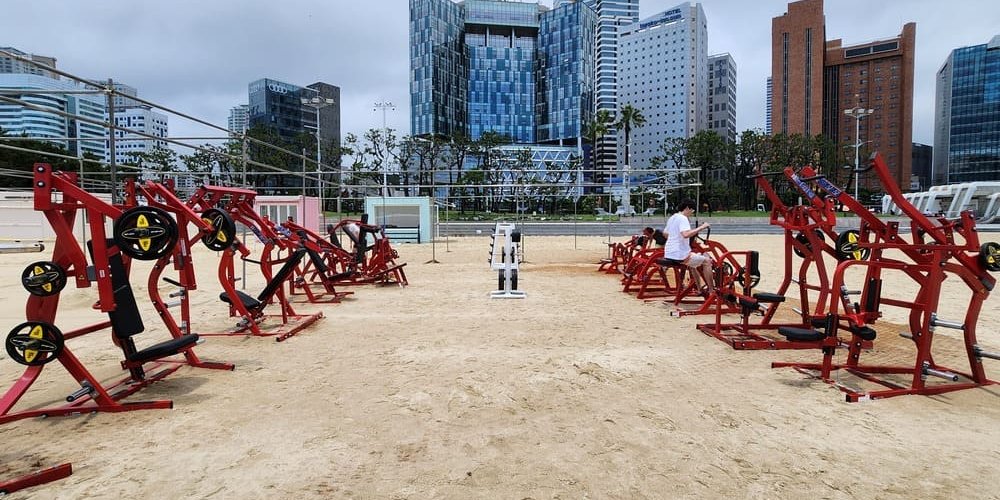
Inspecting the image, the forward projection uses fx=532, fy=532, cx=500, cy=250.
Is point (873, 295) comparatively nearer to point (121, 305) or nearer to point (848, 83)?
point (121, 305)

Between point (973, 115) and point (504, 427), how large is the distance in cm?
10965

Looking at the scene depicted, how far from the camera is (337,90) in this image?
214 ft

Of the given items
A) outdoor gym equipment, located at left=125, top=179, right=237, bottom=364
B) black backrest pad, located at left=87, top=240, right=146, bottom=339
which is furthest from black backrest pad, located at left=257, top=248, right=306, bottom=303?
black backrest pad, located at left=87, top=240, right=146, bottom=339

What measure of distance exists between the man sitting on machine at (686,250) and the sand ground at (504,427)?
5.09 feet

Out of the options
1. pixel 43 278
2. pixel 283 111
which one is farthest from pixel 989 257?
pixel 283 111

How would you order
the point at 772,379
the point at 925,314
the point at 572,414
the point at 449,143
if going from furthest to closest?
the point at 449,143 → the point at 772,379 → the point at 925,314 → the point at 572,414

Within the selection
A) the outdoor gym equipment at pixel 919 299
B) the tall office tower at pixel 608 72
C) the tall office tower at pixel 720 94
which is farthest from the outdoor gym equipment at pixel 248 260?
the tall office tower at pixel 720 94

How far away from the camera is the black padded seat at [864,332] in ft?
13.0

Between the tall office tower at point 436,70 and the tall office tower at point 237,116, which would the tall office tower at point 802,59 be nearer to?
the tall office tower at point 436,70

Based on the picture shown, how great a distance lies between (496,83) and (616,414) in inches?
4711

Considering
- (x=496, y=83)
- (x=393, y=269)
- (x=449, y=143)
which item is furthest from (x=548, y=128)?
(x=393, y=269)

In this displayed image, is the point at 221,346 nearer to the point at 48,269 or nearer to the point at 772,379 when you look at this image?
the point at 48,269

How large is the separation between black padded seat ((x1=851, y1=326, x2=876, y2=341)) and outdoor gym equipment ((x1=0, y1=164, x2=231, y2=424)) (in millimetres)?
5156

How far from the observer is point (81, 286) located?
374cm
